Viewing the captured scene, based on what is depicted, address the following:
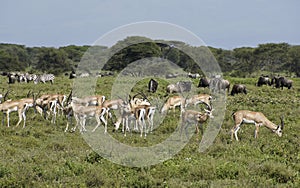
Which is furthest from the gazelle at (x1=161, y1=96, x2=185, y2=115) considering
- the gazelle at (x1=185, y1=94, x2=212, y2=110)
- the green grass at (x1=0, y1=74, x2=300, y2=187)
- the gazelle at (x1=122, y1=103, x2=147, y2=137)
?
the green grass at (x1=0, y1=74, x2=300, y2=187)

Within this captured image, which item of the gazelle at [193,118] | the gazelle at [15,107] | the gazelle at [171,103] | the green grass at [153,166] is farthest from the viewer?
the gazelle at [171,103]

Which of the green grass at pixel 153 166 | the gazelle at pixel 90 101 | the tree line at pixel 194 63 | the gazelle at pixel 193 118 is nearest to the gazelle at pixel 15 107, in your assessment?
the green grass at pixel 153 166

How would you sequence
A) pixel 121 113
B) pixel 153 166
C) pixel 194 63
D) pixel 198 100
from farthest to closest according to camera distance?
pixel 194 63
pixel 198 100
pixel 121 113
pixel 153 166

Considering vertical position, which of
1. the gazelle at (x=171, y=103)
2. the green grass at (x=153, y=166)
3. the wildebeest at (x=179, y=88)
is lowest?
the green grass at (x=153, y=166)

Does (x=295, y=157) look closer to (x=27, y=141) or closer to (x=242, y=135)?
(x=242, y=135)

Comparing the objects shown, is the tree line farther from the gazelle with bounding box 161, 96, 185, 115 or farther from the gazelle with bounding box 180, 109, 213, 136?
the gazelle with bounding box 180, 109, 213, 136

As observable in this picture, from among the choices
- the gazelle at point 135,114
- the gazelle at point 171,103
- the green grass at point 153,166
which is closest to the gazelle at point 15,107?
the green grass at point 153,166

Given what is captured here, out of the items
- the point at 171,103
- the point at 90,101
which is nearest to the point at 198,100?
the point at 171,103

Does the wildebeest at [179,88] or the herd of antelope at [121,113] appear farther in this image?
the wildebeest at [179,88]

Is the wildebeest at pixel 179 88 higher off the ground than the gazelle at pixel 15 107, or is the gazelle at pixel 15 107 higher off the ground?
the wildebeest at pixel 179 88

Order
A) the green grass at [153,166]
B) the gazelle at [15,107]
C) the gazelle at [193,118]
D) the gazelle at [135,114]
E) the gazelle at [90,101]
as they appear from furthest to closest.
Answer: the gazelle at [90,101] < the gazelle at [15,107] < the gazelle at [135,114] < the gazelle at [193,118] < the green grass at [153,166]

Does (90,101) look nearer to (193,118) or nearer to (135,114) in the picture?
(135,114)

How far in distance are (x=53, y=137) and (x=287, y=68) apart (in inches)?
2331

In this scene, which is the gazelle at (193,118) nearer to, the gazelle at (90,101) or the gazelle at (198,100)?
the gazelle at (90,101)
